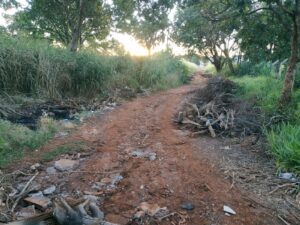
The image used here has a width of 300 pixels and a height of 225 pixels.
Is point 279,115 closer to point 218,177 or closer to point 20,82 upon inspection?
point 218,177

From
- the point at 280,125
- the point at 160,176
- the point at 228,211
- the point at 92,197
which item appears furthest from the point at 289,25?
the point at 92,197

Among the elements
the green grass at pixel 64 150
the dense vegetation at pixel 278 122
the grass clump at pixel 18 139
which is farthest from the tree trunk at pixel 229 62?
the green grass at pixel 64 150

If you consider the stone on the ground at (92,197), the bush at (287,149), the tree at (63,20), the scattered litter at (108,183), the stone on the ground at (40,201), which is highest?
the tree at (63,20)

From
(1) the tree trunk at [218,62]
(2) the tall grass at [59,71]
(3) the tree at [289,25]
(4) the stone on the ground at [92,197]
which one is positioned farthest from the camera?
(1) the tree trunk at [218,62]

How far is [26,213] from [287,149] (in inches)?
127

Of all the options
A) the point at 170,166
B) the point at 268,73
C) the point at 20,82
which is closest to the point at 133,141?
the point at 170,166

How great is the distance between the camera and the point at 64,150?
434 cm

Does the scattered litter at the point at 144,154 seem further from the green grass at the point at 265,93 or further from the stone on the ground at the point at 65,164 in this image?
the green grass at the point at 265,93

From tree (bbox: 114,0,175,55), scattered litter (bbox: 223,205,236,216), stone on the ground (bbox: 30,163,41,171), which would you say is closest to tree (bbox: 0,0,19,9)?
tree (bbox: 114,0,175,55)

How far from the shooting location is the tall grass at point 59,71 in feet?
22.1

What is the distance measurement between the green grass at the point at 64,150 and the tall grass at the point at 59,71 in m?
2.99

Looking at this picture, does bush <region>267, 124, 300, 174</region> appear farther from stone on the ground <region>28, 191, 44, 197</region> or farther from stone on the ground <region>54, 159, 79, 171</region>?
stone on the ground <region>28, 191, 44, 197</region>

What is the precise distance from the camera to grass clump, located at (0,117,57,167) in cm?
401

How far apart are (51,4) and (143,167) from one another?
11.2 metres
